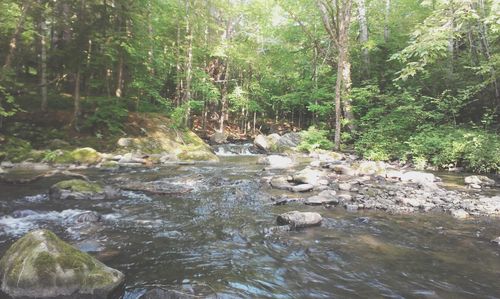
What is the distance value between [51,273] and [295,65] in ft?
81.7

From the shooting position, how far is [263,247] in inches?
217

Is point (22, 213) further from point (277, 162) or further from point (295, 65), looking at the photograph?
point (295, 65)

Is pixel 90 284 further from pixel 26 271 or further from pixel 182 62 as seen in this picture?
pixel 182 62

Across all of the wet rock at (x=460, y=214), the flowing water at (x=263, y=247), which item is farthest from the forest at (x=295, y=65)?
the flowing water at (x=263, y=247)

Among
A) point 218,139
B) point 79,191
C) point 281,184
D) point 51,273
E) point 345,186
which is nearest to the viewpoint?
point 51,273

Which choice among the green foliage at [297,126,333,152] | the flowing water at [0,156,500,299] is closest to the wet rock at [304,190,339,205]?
the flowing water at [0,156,500,299]

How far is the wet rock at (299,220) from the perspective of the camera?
6.50 m

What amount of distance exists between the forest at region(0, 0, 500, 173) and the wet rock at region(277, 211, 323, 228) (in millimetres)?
7567

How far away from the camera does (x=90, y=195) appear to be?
27.6 ft

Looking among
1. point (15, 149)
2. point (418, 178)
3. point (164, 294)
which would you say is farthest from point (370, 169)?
point (15, 149)

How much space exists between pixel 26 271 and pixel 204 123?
2599cm

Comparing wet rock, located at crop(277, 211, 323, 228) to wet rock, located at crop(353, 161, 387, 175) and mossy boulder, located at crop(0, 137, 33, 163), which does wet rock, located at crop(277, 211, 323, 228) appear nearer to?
wet rock, located at crop(353, 161, 387, 175)

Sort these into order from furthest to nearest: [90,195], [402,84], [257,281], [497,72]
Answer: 1. [402,84]
2. [497,72]
3. [90,195]
4. [257,281]

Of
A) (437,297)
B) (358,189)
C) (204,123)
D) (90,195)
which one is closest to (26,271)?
(437,297)
